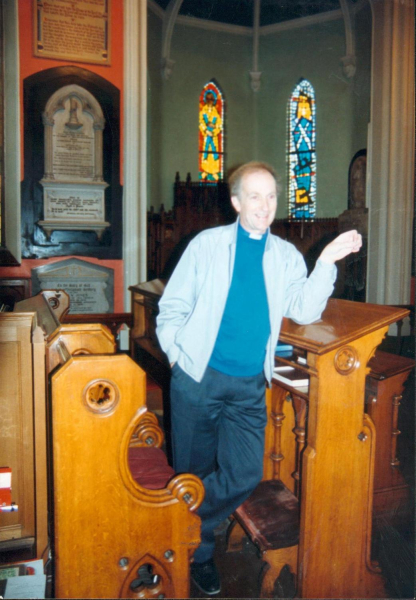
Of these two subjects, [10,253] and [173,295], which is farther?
[10,253]

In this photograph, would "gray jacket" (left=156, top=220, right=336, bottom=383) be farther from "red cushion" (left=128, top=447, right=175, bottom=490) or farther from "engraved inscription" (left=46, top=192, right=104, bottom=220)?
"engraved inscription" (left=46, top=192, right=104, bottom=220)

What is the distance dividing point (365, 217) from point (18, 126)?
234 inches

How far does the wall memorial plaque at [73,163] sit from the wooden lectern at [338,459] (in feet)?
14.8

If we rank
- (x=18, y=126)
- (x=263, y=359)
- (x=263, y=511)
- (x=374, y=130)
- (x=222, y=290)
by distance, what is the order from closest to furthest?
(x=222, y=290), (x=263, y=359), (x=263, y=511), (x=18, y=126), (x=374, y=130)

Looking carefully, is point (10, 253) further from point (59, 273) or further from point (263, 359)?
point (263, 359)

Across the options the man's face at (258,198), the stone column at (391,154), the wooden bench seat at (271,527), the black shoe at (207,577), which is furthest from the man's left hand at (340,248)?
the stone column at (391,154)

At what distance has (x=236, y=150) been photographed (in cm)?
1153

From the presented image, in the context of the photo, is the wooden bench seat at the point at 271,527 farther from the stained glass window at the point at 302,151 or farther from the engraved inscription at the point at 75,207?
the stained glass window at the point at 302,151

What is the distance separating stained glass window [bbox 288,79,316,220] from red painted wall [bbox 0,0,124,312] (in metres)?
6.21

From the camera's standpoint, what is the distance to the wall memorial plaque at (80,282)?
5785 millimetres

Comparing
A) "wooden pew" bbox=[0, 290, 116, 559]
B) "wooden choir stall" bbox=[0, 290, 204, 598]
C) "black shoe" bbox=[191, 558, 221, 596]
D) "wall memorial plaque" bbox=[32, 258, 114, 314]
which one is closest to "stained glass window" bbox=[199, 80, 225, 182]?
"wall memorial plaque" bbox=[32, 258, 114, 314]

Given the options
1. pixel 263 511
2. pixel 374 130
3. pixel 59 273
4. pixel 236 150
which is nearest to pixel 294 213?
pixel 236 150

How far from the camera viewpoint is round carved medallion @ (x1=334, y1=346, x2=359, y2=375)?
1.71 meters

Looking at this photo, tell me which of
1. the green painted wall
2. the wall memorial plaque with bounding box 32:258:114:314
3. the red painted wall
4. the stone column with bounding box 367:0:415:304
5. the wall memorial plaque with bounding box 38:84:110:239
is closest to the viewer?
the red painted wall
